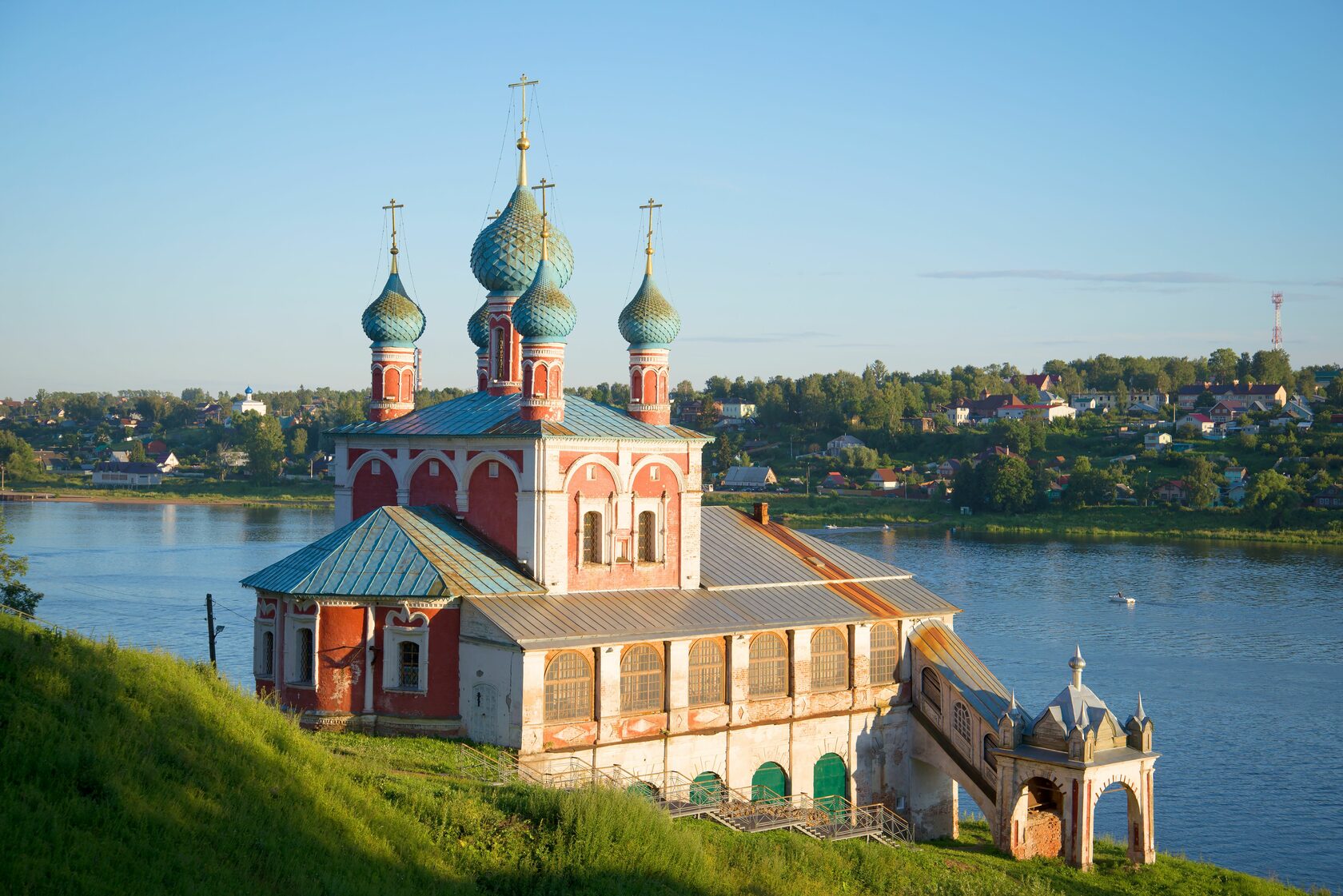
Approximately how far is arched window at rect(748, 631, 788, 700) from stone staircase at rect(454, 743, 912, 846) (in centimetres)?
152

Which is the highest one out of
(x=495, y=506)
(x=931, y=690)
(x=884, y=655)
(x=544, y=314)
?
(x=544, y=314)

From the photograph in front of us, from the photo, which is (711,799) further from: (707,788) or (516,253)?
(516,253)

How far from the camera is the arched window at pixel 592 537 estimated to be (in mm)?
23375

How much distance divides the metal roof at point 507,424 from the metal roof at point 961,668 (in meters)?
5.18

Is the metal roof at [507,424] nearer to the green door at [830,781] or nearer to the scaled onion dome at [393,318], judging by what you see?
the scaled onion dome at [393,318]

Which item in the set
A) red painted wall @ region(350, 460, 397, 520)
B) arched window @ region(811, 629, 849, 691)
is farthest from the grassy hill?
red painted wall @ region(350, 460, 397, 520)

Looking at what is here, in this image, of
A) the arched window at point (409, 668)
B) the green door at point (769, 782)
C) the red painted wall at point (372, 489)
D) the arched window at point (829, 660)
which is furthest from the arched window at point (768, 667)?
the red painted wall at point (372, 489)

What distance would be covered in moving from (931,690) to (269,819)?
46.6ft

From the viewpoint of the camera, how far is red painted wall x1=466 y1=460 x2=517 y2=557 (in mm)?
23000

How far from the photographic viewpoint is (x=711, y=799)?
2227cm

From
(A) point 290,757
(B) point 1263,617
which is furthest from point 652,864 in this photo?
(B) point 1263,617

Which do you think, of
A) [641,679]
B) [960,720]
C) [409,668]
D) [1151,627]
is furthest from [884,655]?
[1151,627]

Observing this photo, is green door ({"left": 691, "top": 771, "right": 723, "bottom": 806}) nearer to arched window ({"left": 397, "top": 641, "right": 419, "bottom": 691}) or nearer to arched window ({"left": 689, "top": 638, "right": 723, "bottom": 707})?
arched window ({"left": 689, "top": 638, "right": 723, "bottom": 707})

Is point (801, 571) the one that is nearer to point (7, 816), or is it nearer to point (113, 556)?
point (7, 816)
